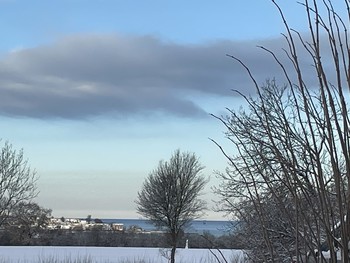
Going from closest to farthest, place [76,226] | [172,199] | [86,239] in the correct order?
[172,199]
[86,239]
[76,226]

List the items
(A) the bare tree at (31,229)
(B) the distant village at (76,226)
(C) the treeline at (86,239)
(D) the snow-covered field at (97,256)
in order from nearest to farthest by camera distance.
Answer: (D) the snow-covered field at (97,256) < (A) the bare tree at (31,229) < (C) the treeline at (86,239) < (B) the distant village at (76,226)

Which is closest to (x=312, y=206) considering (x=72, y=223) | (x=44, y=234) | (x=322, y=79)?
(x=322, y=79)

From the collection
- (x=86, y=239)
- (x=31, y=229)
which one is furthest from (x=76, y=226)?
(x=31, y=229)

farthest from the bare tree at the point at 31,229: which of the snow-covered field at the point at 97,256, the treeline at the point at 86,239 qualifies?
the snow-covered field at the point at 97,256

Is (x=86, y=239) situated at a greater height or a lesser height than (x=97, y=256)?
greater

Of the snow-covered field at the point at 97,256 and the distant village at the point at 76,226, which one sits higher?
the distant village at the point at 76,226

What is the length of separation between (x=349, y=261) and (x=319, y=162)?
10.1 inches

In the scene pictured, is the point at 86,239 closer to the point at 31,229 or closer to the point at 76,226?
the point at 76,226

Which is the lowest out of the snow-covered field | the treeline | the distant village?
the snow-covered field

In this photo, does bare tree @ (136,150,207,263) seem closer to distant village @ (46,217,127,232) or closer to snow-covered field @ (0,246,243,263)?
snow-covered field @ (0,246,243,263)

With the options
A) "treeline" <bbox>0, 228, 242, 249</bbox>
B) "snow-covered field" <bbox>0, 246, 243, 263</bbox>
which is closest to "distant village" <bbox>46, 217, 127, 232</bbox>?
"treeline" <bbox>0, 228, 242, 249</bbox>

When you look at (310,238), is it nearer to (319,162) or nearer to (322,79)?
(319,162)

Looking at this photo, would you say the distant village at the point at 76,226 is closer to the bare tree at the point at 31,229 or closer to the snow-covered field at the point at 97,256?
the bare tree at the point at 31,229

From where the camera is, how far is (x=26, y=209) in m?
27.2
